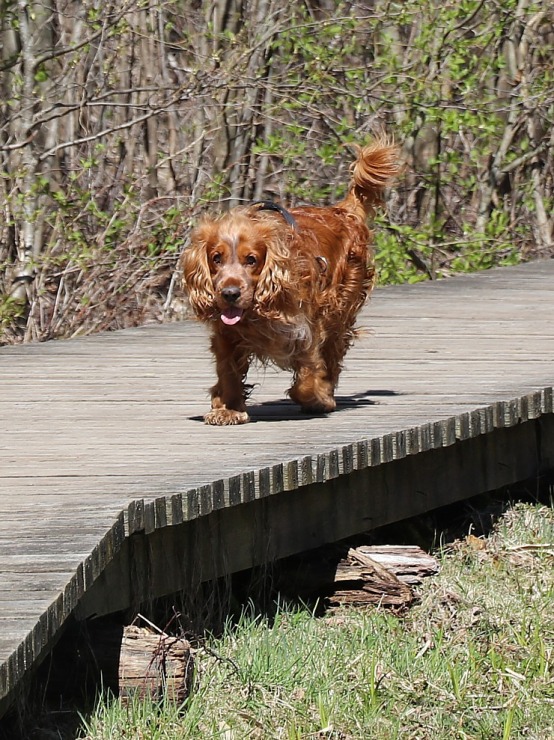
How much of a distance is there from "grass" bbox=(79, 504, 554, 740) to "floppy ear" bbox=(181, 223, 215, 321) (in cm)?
114

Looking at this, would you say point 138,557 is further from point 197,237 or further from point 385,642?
point 197,237

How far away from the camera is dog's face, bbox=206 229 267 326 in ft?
17.1

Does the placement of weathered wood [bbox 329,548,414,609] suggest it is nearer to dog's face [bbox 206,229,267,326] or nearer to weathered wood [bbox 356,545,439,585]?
weathered wood [bbox 356,545,439,585]

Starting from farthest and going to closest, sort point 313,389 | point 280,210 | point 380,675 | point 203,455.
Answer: point 313,389 → point 280,210 → point 203,455 → point 380,675

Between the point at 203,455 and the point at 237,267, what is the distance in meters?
0.70

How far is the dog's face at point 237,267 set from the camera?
520 centimetres

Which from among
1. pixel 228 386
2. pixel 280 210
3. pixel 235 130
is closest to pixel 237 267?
pixel 280 210

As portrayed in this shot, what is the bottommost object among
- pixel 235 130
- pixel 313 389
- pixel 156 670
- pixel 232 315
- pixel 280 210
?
pixel 156 670

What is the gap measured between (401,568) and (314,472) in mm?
779

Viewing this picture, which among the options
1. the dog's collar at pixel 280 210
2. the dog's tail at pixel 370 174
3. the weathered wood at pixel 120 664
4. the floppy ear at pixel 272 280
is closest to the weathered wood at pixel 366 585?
the floppy ear at pixel 272 280

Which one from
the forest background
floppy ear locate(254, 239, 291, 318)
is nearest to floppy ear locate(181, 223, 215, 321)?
floppy ear locate(254, 239, 291, 318)

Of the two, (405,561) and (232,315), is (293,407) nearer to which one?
(405,561)

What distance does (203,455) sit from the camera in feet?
16.7

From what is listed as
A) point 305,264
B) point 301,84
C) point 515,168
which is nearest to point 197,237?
→ point 305,264
